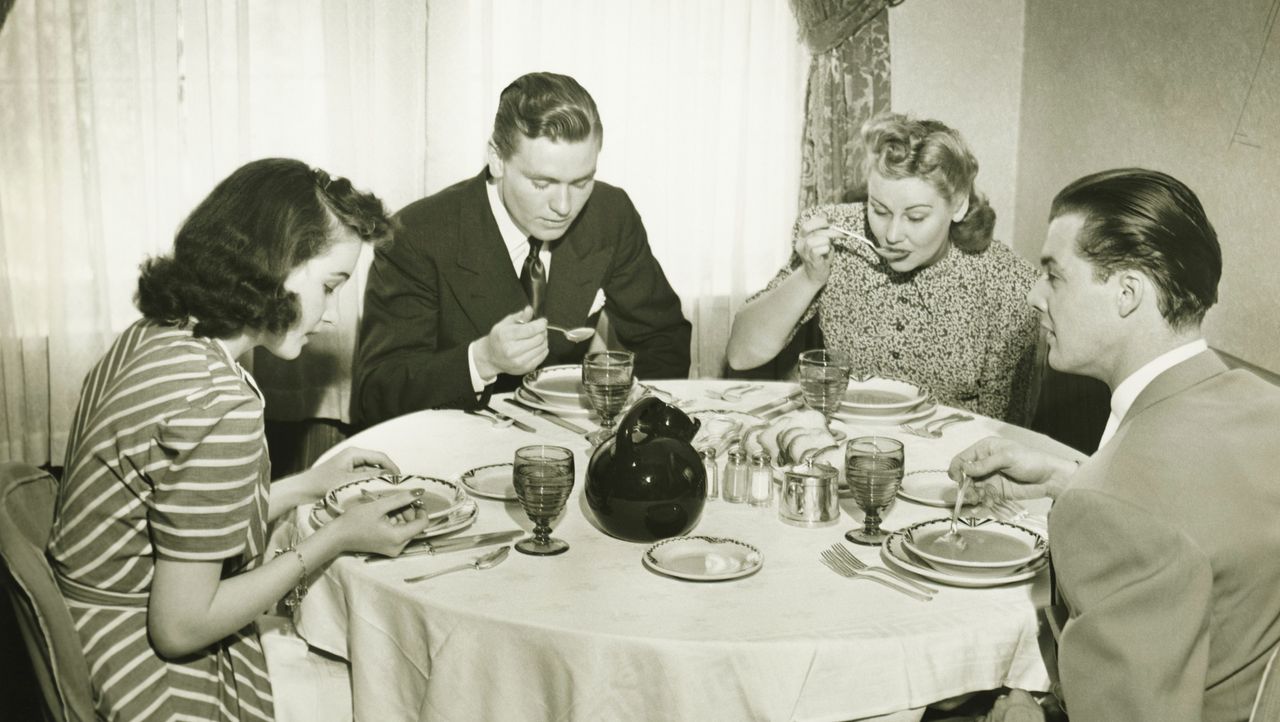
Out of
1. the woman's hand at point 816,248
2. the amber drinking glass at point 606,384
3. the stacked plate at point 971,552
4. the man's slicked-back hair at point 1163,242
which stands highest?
the man's slicked-back hair at point 1163,242

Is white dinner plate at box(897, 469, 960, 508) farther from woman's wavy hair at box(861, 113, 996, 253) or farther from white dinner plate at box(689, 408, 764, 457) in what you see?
woman's wavy hair at box(861, 113, 996, 253)

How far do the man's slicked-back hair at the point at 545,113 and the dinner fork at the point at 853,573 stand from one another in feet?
4.78

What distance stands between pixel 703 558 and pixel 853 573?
0.21 metres

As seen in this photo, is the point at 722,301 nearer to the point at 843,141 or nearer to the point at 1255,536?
the point at 843,141

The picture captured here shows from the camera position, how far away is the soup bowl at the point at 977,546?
1648 millimetres

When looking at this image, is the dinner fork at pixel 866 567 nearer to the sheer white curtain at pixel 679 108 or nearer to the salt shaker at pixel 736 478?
the salt shaker at pixel 736 478

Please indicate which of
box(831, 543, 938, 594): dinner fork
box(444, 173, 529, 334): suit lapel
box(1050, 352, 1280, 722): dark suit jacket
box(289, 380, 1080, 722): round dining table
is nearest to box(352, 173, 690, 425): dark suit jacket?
box(444, 173, 529, 334): suit lapel

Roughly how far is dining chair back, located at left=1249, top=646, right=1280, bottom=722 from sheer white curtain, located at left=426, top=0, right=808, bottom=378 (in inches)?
119

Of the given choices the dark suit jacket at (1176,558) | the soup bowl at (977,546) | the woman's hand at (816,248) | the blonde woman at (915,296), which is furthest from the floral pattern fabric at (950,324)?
the dark suit jacket at (1176,558)

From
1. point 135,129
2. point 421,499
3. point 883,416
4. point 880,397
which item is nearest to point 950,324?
point 880,397

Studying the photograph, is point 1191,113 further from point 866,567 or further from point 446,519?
point 446,519

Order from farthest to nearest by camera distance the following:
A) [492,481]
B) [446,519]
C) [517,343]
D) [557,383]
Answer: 1. [557,383]
2. [517,343]
3. [492,481]
4. [446,519]

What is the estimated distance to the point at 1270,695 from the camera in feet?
4.14

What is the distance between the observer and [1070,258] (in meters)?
1.73
